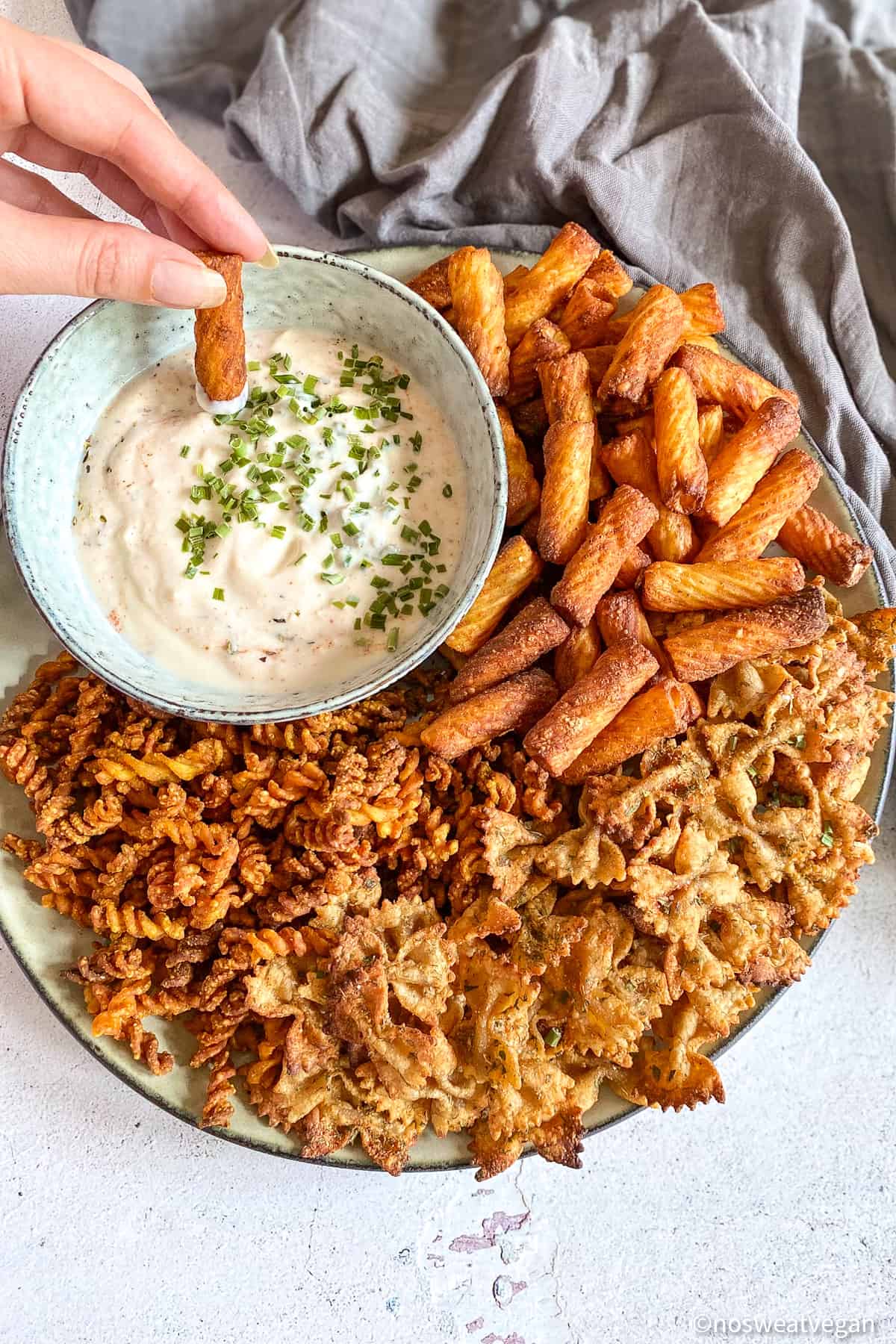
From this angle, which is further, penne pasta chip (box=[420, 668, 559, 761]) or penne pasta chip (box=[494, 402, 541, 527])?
penne pasta chip (box=[494, 402, 541, 527])

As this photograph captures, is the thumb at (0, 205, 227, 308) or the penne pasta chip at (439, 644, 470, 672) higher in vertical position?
the thumb at (0, 205, 227, 308)

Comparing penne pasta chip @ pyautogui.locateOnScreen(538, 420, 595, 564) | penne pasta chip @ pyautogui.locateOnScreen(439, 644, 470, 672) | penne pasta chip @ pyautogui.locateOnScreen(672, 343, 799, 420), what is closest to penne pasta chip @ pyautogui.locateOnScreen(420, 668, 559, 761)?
penne pasta chip @ pyautogui.locateOnScreen(439, 644, 470, 672)

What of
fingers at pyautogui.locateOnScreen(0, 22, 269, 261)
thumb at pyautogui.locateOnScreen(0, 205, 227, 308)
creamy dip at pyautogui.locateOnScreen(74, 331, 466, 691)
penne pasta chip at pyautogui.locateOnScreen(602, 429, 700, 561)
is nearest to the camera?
thumb at pyautogui.locateOnScreen(0, 205, 227, 308)

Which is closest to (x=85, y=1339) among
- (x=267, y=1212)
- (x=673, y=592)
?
(x=267, y=1212)

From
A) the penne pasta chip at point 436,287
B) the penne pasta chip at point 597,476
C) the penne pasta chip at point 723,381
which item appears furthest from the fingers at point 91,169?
the penne pasta chip at point 723,381

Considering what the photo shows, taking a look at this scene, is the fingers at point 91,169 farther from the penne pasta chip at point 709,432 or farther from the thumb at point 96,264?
the penne pasta chip at point 709,432

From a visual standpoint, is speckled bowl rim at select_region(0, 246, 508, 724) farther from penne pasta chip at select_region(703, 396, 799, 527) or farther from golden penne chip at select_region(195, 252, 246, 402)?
penne pasta chip at select_region(703, 396, 799, 527)
